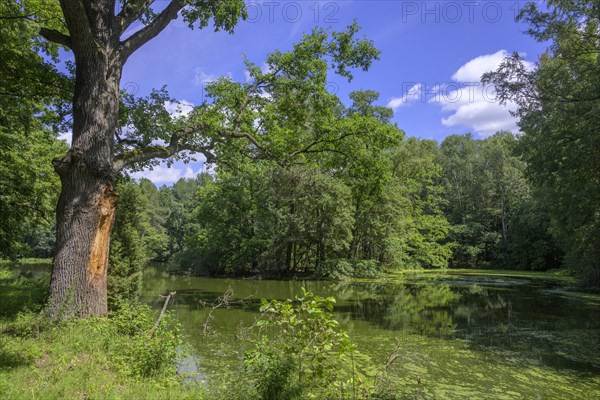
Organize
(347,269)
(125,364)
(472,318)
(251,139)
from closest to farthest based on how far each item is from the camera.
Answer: (125,364) → (251,139) → (472,318) → (347,269)

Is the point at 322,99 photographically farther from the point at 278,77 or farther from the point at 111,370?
the point at 111,370

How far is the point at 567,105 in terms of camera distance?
41.0ft

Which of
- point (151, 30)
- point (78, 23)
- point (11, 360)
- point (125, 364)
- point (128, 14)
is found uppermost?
point (128, 14)

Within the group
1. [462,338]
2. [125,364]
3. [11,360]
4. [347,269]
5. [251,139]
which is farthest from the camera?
[347,269]

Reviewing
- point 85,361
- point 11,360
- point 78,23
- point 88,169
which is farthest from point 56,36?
point 85,361

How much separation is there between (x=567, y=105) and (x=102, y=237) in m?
13.8

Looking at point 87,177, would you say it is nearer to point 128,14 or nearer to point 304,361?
point 128,14

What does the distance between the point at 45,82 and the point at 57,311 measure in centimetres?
513

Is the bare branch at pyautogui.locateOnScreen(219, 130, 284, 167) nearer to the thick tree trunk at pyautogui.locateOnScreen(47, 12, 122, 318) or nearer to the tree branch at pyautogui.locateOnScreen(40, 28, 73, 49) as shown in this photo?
the thick tree trunk at pyautogui.locateOnScreen(47, 12, 122, 318)

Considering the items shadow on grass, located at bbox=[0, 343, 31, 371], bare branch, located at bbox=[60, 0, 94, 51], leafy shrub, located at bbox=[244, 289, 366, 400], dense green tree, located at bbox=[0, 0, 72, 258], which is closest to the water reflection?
leafy shrub, located at bbox=[244, 289, 366, 400]

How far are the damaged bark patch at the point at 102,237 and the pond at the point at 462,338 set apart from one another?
69.3 inches

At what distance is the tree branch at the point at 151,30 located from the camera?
731 cm

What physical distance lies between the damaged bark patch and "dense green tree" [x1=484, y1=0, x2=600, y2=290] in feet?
40.1

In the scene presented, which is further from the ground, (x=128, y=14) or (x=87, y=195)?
(x=128, y=14)
